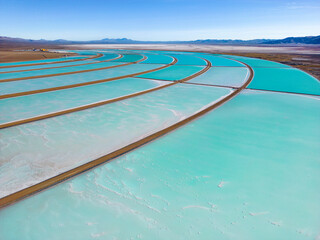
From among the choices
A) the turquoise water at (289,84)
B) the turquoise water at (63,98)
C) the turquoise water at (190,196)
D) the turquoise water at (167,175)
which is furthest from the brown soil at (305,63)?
the turquoise water at (190,196)

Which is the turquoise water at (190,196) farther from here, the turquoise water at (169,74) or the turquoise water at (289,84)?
the turquoise water at (169,74)

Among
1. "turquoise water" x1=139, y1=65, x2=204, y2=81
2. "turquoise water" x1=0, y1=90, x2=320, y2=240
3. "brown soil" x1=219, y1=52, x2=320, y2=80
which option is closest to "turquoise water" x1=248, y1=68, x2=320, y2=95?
"brown soil" x1=219, y1=52, x2=320, y2=80

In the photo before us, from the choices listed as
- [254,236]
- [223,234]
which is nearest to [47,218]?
[223,234]

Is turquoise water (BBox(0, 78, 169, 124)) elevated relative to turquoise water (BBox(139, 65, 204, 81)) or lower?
lower

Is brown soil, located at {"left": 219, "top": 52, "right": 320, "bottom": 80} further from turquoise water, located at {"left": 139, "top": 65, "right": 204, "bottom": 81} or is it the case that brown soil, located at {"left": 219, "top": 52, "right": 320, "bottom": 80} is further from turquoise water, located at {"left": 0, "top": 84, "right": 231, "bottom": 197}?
turquoise water, located at {"left": 0, "top": 84, "right": 231, "bottom": 197}

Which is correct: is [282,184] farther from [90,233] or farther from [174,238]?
[90,233]

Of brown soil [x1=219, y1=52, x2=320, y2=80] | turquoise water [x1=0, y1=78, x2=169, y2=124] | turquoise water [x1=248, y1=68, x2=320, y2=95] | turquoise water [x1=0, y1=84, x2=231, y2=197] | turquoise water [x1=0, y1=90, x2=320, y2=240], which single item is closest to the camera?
turquoise water [x1=0, y1=90, x2=320, y2=240]
